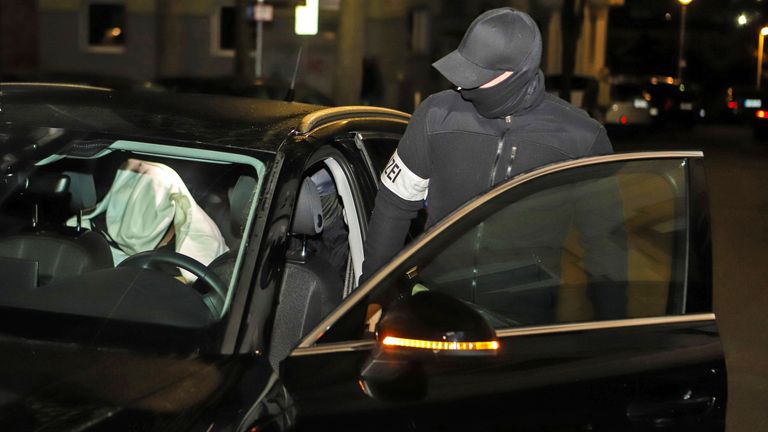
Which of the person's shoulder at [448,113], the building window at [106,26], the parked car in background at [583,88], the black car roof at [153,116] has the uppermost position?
the person's shoulder at [448,113]

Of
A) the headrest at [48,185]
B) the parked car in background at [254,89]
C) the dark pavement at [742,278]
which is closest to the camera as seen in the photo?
the headrest at [48,185]

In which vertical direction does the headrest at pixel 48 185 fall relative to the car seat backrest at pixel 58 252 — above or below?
above

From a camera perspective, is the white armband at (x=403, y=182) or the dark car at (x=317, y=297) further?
the white armband at (x=403, y=182)

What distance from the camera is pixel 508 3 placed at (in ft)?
94.7

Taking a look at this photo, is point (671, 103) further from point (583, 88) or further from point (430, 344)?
point (430, 344)

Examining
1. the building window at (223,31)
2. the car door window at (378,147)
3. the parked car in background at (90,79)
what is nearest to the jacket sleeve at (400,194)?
the car door window at (378,147)

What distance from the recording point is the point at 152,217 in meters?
3.64

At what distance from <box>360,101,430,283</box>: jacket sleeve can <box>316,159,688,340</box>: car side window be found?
0.52 meters

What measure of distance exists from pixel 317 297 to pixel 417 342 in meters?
1.01

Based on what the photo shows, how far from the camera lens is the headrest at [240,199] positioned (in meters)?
3.07

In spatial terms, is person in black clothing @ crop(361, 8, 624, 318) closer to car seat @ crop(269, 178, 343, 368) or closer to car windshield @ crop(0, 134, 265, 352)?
car seat @ crop(269, 178, 343, 368)

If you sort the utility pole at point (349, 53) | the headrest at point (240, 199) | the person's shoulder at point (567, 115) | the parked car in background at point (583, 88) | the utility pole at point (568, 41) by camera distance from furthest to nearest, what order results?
the parked car in background at point (583, 88) < the utility pole at point (568, 41) < the utility pole at point (349, 53) < the person's shoulder at point (567, 115) < the headrest at point (240, 199)

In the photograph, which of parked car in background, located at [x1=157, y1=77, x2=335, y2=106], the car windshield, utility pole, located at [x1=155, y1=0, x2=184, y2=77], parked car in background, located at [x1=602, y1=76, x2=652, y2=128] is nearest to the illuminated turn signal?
the car windshield

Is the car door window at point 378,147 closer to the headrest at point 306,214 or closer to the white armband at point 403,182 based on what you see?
the headrest at point 306,214
